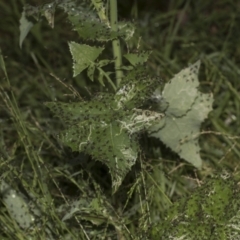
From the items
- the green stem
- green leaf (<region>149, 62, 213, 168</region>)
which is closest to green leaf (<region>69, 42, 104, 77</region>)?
the green stem

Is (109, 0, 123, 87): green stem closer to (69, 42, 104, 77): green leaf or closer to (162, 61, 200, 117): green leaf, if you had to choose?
(69, 42, 104, 77): green leaf

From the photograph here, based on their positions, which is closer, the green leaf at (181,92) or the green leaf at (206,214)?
the green leaf at (206,214)

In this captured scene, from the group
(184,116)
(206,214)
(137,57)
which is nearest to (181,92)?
(184,116)

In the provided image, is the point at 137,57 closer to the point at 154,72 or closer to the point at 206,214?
the point at 206,214

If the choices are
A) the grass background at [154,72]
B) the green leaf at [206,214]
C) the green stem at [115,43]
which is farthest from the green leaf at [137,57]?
the green leaf at [206,214]

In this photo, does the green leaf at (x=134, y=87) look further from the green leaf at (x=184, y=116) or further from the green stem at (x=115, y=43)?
the green leaf at (x=184, y=116)

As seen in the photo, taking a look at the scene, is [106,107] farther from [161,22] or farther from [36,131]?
[161,22]
